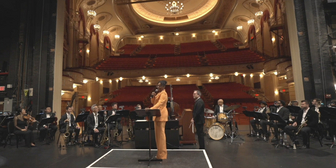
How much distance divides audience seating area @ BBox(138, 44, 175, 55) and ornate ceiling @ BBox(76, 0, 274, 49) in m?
1.67

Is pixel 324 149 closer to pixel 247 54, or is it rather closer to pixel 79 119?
pixel 79 119

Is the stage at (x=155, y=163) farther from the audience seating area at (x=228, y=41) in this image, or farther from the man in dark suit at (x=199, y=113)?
the audience seating area at (x=228, y=41)

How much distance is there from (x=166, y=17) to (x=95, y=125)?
18.0 metres

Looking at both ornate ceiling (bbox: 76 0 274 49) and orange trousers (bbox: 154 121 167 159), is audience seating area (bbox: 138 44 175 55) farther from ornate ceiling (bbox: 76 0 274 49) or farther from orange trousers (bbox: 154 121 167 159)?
orange trousers (bbox: 154 121 167 159)

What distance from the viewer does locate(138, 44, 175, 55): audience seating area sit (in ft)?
69.5

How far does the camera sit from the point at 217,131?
5691 mm

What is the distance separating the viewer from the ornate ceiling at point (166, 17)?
1590 centimetres

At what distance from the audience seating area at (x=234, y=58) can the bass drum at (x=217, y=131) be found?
10025 millimetres

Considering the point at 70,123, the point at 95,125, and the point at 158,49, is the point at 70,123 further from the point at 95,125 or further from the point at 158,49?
the point at 158,49

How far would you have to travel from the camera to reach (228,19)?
18.9 meters

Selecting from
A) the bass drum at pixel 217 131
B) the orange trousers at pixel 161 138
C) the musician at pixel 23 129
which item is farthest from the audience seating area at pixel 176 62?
the orange trousers at pixel 161 138

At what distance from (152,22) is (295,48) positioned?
15.3 meters

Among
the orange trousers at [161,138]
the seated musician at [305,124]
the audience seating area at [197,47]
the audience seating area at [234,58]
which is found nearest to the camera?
the orange trousers at [161,138]

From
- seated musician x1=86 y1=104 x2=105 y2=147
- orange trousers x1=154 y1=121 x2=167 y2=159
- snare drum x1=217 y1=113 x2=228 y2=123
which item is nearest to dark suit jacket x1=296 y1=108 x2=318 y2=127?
snare drum x1=217 y1=113 x2=228 y2=123
